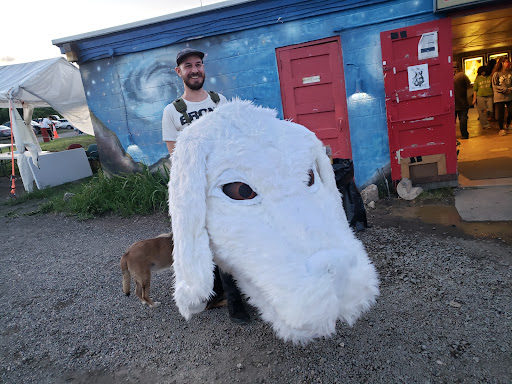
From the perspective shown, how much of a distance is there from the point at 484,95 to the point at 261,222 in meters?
10.7

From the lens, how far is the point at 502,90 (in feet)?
27.4

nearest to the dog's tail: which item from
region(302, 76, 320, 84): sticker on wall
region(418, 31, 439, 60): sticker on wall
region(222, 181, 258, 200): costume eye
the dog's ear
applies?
the dog's ear

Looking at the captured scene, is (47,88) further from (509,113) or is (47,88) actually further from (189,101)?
(509,113)

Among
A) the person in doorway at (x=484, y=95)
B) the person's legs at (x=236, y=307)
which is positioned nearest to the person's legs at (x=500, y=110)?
the person in doorway at (x=484, y=95)

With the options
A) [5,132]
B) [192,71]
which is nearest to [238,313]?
[192,71]

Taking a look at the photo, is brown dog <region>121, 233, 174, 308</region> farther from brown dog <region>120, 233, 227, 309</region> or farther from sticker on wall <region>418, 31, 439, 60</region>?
sticker on wall <region>418, 31, 439, 60</region>

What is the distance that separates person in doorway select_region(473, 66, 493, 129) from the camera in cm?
936

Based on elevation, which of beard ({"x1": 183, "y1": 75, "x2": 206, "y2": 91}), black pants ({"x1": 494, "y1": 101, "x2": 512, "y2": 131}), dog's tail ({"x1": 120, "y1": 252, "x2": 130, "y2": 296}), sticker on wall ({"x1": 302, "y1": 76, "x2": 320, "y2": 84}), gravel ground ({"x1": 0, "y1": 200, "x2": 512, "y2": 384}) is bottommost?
gravel ground ({"x1": 0, "y1": 200, "x2": 512, "y2": 384})

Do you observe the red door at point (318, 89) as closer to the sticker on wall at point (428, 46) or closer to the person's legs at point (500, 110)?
the sticker on wall at point (428, 46)

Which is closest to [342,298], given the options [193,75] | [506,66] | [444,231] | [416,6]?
[193,75]

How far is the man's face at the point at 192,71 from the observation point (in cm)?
266

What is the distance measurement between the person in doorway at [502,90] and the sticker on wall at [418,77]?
473cm

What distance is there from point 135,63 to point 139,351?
531 cm

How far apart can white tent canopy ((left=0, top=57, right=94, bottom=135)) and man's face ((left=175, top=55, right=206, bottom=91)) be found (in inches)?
272
